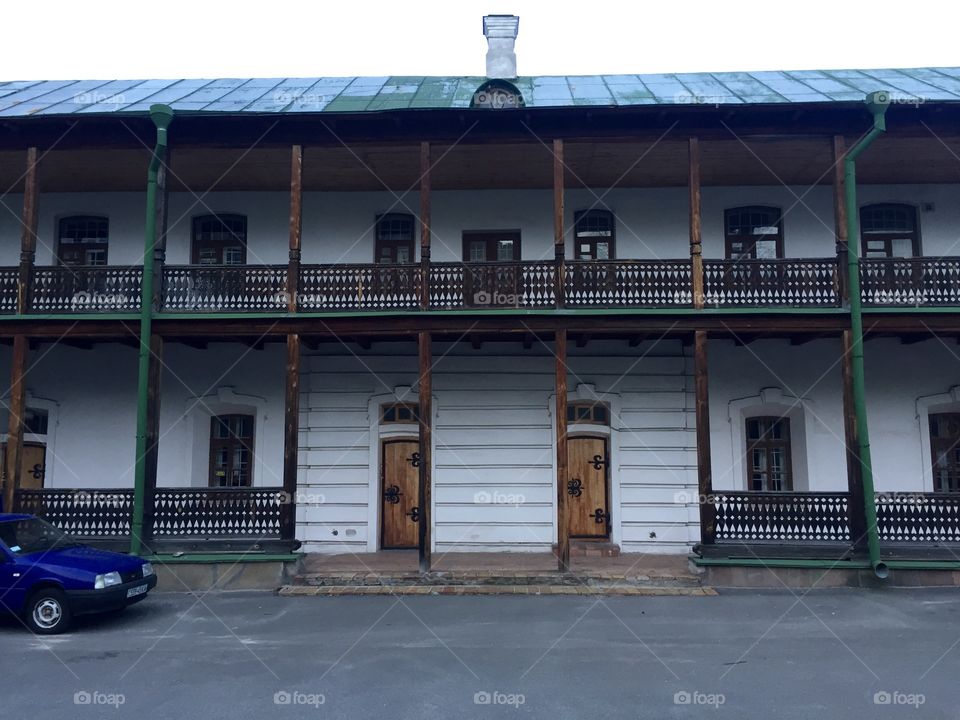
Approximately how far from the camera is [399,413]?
46.6ft

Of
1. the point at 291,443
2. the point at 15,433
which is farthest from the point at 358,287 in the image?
the point at 15,433

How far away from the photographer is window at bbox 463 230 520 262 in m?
14.6

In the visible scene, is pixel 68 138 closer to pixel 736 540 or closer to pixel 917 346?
pixel 736 540

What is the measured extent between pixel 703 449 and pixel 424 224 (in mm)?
6127

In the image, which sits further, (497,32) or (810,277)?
(497,32)

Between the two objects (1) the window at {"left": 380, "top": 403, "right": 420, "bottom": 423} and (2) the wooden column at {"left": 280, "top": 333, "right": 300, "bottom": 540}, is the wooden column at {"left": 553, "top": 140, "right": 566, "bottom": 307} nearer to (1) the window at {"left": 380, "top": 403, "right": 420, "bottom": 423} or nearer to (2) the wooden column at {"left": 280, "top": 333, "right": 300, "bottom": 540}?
(1) the window at {"left": 380, "top": 403, "right": 420, "bottom": 423}

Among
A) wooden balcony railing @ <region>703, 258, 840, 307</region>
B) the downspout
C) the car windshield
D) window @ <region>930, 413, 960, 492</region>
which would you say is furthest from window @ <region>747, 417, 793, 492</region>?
the car windshield

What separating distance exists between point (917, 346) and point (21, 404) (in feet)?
55.6

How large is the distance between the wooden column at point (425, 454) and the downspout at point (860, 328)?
23.6 ft

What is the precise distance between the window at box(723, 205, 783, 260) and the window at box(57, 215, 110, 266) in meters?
13.3

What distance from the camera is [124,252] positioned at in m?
14.6

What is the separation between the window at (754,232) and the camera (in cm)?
1430

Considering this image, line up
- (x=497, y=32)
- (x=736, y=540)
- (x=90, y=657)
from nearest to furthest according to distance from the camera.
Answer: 1. (x=90, y=657)
2. (x=736, y=540)
3. (x=497, y=32)

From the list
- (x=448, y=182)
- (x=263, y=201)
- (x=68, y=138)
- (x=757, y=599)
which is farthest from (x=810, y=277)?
(x=68, y=138)
